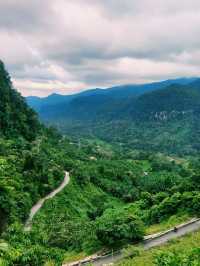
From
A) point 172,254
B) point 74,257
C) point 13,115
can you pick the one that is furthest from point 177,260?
point 13,115

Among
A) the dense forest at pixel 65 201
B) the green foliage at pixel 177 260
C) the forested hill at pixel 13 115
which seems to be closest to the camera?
the green foliage at pixel 177 260

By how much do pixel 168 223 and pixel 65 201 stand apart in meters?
26.3

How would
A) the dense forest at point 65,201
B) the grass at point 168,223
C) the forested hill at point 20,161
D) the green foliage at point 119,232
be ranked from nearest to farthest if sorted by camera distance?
the dense forest at point 65,201 < the green foliage at point 119,232 < the grass at point 168,223 < the forested hill at point 20,161

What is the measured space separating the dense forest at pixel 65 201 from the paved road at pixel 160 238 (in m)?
0.98

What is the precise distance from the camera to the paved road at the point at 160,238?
2762 centimetres

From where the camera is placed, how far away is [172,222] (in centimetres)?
3494

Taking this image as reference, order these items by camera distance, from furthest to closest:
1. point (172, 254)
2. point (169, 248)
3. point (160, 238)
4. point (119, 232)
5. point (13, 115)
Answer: point (13, 115)
point (160, 238)
point (119, 232)
point (169, 248)
point (172, 254)

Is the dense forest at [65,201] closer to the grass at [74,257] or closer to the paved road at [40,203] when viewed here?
the grass at [74,257]

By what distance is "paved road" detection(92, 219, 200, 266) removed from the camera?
27622mm

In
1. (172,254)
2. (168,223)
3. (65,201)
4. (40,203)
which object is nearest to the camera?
(172,254)

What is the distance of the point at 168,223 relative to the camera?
115 ft

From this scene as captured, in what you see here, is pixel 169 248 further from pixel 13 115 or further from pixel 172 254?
pixel 13 115

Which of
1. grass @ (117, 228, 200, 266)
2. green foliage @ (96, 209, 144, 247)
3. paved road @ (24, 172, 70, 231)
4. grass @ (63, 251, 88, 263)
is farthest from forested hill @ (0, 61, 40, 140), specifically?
grass @ (117, 228, 200, 266)

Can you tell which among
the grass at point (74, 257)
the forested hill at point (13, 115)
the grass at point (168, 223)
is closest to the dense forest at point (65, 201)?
the forested hill at point (13, 115)
